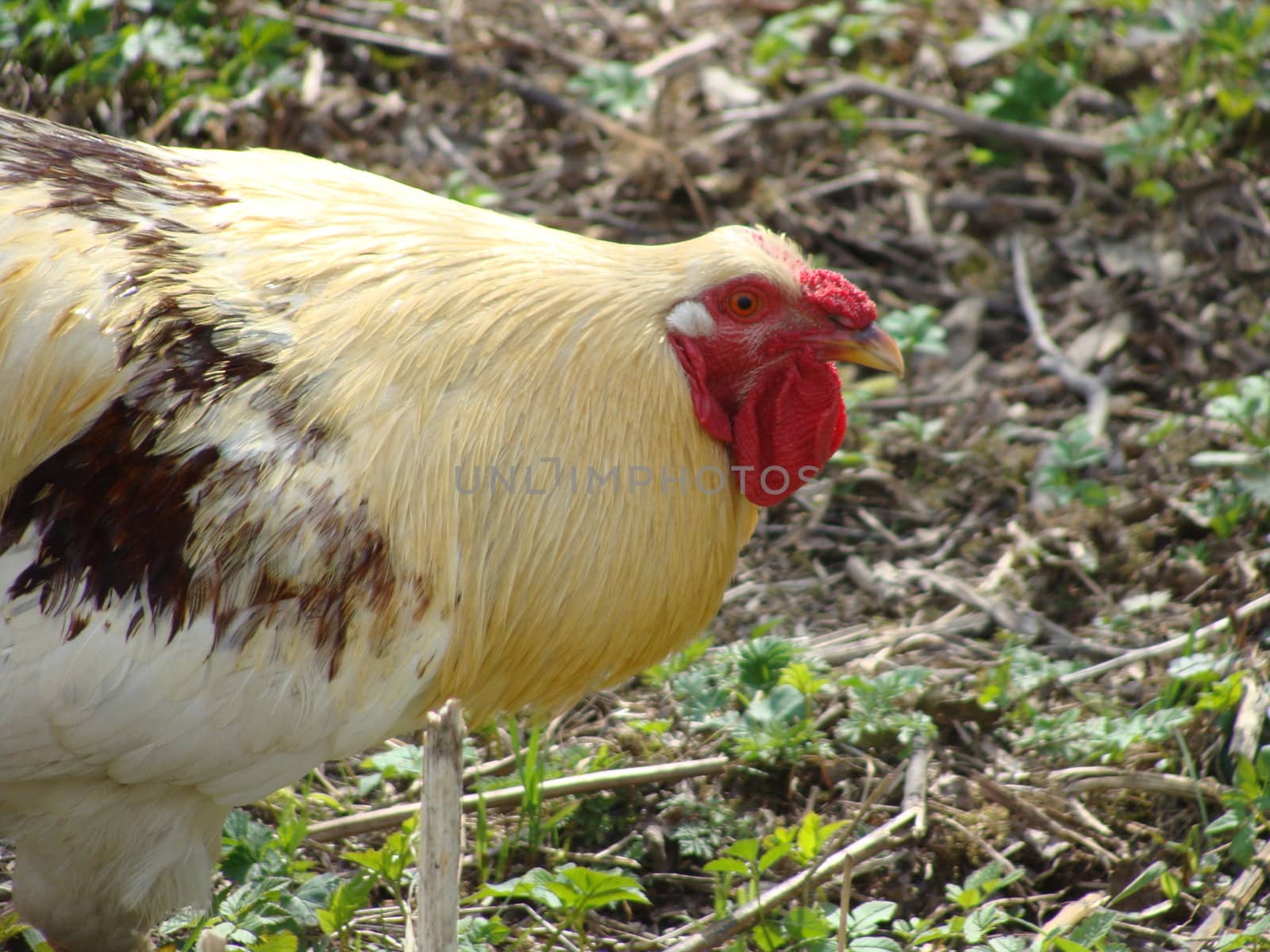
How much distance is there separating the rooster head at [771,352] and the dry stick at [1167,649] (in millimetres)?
1392

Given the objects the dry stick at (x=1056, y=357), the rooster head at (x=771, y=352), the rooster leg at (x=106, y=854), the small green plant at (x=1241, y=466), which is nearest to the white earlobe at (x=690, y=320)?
the rooster head at (x=771, y=352)

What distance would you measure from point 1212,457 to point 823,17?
3398 mm

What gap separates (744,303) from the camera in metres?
3.30

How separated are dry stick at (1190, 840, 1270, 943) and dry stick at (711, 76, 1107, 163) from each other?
3.66m

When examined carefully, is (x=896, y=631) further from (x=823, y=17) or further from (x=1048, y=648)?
(x=823, y=17)

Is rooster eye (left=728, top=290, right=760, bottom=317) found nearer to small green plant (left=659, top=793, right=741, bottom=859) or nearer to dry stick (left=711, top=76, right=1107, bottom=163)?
small green plant (left=659, top=793, right=741, bottom=859)

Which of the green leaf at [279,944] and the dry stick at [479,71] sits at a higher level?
the dry stick at [479,71]

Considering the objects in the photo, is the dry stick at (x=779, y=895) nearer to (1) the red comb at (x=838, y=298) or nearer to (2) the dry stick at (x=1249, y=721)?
(2) the dry stick at (x=1249, y=721)

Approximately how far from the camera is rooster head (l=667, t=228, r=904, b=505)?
3.28 m

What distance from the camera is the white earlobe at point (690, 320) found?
10.7ft

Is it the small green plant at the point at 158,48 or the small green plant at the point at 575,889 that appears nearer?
the small green plant at the point at 575,889

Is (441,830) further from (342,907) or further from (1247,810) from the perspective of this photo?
(1247,810)

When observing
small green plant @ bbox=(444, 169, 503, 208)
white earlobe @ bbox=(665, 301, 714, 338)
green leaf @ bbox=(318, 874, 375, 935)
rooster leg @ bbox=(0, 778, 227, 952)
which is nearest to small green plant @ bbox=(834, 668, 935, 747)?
white earlobe @ bbox=(665, 301, 714, 338)

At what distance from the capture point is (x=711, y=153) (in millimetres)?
6359
